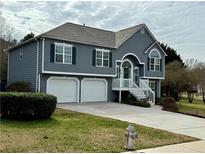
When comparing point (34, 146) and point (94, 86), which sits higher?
point (94, 86)

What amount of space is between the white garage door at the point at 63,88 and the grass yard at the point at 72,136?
9.15 metres

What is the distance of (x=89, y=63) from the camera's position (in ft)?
84.6

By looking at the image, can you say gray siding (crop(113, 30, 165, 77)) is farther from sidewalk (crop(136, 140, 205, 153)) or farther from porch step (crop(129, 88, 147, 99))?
sidewalk (crop(136, 140, 205, 153))

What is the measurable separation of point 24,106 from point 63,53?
1084 centimetres

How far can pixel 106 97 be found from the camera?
2766 centimetres

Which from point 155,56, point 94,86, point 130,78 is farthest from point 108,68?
point 155,56

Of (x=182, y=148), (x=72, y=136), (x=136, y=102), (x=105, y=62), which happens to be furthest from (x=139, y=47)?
(x=182, y=148)

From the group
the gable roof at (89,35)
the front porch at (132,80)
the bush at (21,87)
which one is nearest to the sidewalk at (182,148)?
the gable roof at (89,35)

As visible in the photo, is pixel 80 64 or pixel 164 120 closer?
pixel 164 120

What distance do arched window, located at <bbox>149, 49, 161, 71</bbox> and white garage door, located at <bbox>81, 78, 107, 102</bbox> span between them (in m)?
6.43

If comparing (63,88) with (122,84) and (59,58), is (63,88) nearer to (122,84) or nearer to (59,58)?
(59,58)

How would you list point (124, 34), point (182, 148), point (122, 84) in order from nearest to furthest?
1. point (182, 148)
2. point (122, 84)
3. point (124, 34)

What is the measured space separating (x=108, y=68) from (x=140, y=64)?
4490 mm

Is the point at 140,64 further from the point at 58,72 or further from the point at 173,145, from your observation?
the point at 173,145
